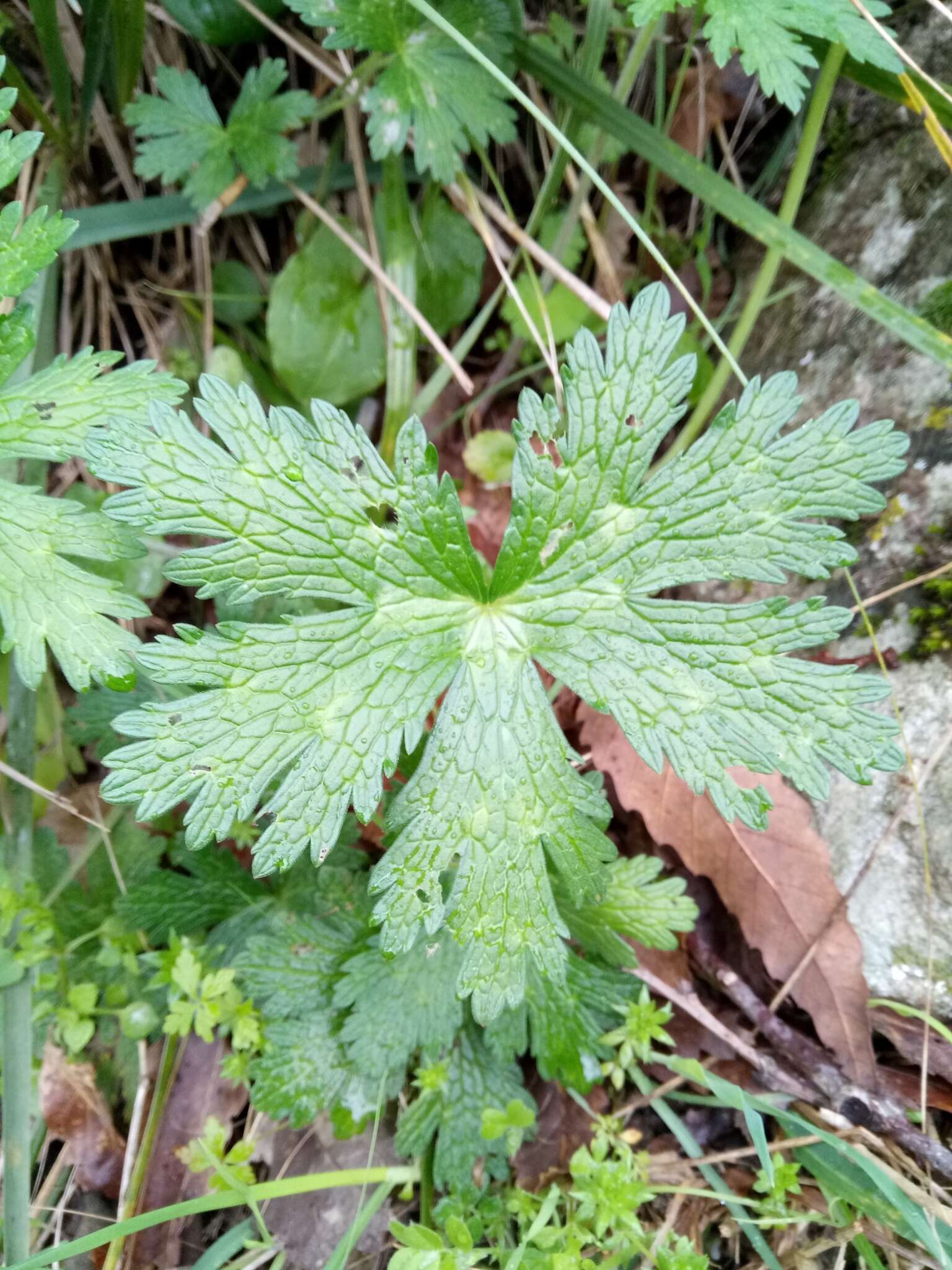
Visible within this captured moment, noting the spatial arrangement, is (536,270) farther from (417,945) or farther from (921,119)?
(417,945)

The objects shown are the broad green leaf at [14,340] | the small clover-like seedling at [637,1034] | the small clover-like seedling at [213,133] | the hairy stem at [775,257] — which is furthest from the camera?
the small clover-like seedling at [213,133]

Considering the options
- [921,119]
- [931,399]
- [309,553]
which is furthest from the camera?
[921,119]

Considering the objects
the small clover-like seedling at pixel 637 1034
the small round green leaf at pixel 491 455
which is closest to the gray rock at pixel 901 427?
the small clover-like seedling at pixel 637 1034

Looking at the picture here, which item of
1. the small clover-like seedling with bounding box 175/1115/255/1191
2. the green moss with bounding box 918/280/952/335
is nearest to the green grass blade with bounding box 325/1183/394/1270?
the small clover-like seedling with bounding box 175/1115/255/1191

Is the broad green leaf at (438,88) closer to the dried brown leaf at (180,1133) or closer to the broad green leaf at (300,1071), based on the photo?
the broad green leaf at (300,1071)

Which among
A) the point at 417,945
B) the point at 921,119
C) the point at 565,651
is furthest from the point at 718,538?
the point at 921,119

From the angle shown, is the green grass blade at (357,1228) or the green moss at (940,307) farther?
the green moss at (940,307)
